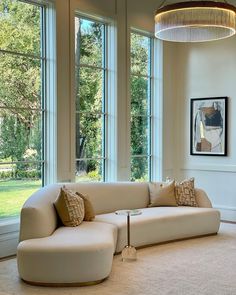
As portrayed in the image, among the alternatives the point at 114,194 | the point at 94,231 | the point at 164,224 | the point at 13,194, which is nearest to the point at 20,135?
the point at 13,194

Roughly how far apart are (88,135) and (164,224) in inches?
72.2

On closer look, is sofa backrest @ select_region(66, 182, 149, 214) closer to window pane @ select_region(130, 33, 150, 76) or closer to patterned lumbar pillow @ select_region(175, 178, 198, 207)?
patterned lumbar pillow @ select_region(175, 178, 198, 207)

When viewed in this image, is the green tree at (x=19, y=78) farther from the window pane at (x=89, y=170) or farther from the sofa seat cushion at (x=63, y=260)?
the sofa seat cushion at (x=63, y=260)

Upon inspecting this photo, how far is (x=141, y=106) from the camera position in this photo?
745cm

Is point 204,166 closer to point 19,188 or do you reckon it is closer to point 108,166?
point 108,166

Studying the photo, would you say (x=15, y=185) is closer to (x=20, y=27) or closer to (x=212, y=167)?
(x=20, y=27)

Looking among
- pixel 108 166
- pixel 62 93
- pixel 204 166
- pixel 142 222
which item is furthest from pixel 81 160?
pixel 204 166

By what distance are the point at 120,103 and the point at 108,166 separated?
1.04m

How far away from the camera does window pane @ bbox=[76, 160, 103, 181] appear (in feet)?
20.5

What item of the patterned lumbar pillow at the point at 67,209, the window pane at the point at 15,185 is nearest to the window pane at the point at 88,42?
the window pane at the point at 15,185

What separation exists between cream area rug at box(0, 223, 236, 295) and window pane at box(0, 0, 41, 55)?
265cm

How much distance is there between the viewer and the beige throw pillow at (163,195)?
6148 millimetres

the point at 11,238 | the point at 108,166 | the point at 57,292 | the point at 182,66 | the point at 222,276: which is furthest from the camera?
the point at 182,66

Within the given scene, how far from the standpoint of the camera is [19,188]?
534 centimetres
